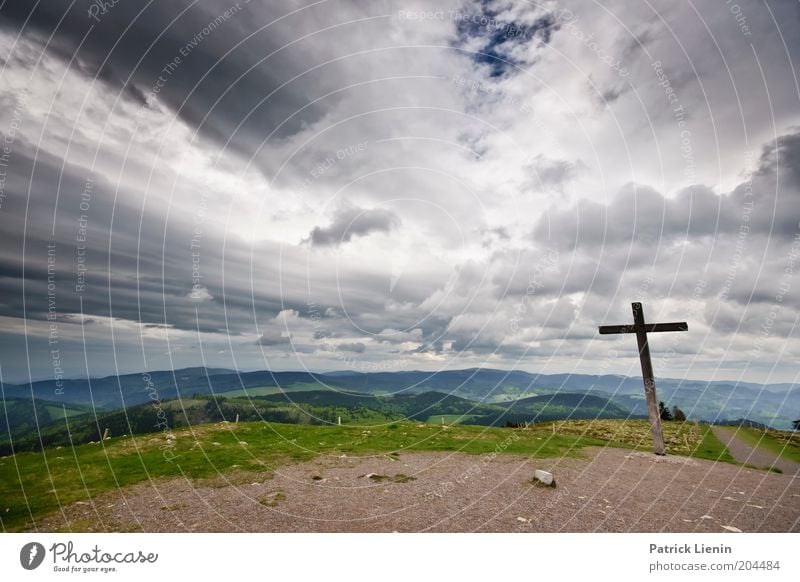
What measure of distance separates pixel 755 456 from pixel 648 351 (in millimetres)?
7703

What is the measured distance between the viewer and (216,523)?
10359 mm

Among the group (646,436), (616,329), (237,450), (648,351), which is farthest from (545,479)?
(646,436)

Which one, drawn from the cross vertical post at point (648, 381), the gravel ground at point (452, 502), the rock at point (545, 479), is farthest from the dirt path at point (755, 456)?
the rock at point (545, 479)

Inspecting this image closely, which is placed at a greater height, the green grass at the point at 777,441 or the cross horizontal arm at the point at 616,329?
the cross horizontal arm at the point at 616,329

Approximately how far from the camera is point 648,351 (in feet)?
68.8

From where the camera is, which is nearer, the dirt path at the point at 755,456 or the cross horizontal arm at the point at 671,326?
the dirt path at the point at 755,456

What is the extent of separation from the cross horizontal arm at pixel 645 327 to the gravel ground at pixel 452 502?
721 centimetres

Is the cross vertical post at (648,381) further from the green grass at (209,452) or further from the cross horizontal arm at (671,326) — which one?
the green grass at (209,452)

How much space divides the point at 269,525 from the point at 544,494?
8.93 metres

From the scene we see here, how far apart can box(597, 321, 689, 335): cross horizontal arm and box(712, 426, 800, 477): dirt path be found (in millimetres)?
7165

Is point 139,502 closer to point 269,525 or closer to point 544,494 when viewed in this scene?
point 269,525

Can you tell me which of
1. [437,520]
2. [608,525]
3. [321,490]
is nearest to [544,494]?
[608,525]

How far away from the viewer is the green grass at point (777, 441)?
65.8ft

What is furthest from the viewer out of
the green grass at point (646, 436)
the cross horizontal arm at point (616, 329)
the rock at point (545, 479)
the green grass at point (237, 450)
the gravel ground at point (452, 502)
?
the cross horizontal arm at point (616, 329)
